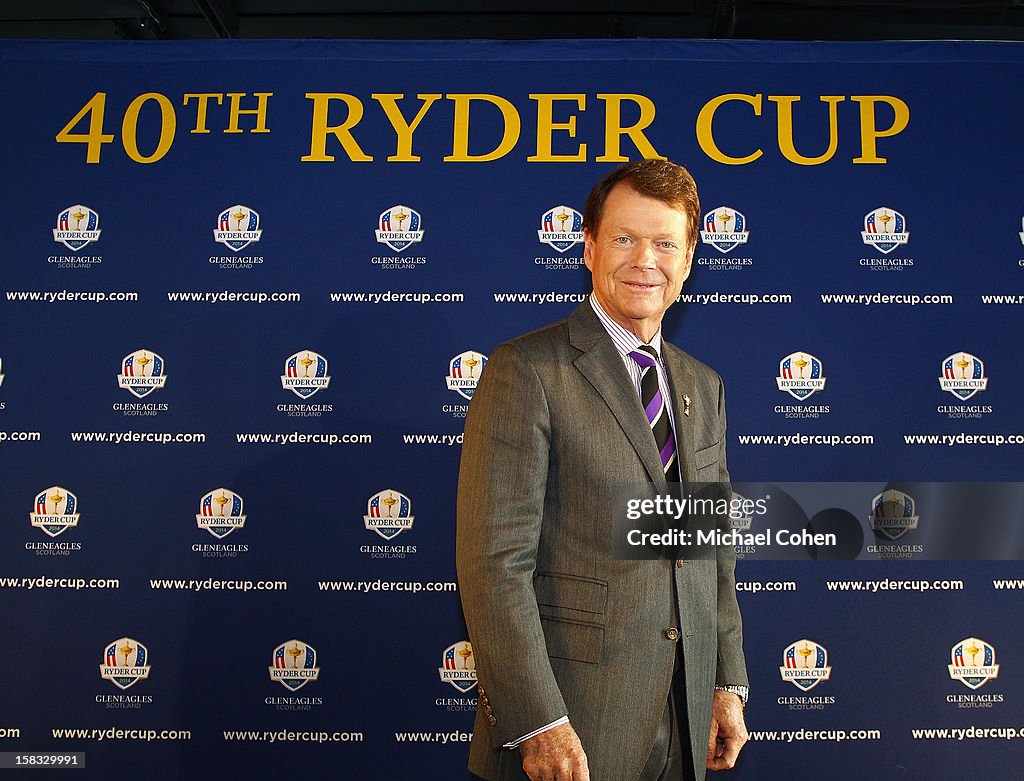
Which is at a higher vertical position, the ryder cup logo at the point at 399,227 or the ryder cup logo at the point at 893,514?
the ryder cup logo at the point at 399,227

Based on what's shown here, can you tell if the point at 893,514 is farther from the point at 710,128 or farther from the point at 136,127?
the point at 136,127

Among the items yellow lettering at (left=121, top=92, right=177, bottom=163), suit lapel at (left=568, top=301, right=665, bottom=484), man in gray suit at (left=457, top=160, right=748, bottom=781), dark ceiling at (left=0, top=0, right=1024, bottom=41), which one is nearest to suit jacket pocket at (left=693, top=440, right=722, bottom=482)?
man in gray suit at (left=457, top=160, right=748, bottom=781)

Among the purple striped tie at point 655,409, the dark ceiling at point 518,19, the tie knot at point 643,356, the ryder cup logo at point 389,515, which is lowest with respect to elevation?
the ryder cup logo at point 389,515

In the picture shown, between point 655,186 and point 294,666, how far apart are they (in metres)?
2.09

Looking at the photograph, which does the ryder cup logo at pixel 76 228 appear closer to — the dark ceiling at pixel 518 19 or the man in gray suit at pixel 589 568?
the dark ceiling at pixel 518 19

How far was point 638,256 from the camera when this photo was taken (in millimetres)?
1620

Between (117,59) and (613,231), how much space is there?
2464 millimetres

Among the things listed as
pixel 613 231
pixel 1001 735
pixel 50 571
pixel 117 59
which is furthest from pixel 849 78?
pixel 50 571

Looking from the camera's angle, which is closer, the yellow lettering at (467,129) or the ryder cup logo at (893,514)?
the ryder cup logo at (893,514)

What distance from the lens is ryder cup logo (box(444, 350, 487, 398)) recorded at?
112 inches

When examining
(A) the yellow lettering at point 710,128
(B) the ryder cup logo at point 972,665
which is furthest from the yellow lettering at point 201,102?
(B) the ryder cup logo at point 972,665

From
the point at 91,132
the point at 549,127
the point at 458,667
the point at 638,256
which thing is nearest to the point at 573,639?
the point at 638,256

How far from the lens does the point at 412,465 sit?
9.20 ft

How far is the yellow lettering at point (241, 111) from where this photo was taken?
300 cm
